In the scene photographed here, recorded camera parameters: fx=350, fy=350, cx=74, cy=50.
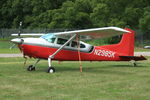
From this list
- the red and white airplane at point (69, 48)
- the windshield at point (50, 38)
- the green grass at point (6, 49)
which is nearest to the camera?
the red and white airplane at point (69, 48)

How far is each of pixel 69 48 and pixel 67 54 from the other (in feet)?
1.01

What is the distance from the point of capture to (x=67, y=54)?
17.0m

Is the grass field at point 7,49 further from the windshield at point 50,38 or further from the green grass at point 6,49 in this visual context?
the windshield at point 50,38

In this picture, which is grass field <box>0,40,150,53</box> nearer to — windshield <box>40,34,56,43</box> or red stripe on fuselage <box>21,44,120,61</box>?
red stripe on fuselage <box>21,44,120,61</box>

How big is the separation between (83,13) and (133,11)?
9.56 metres

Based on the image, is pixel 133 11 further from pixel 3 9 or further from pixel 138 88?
pixel 138 88

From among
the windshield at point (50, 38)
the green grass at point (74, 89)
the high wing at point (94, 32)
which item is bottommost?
the green grass at point (74, 89)

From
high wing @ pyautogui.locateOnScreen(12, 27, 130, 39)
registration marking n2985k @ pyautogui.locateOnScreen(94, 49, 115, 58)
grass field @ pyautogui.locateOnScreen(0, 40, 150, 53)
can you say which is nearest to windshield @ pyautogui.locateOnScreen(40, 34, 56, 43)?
high wing @ pyautogui.locateOnScreen(12, 27, 130, 39)

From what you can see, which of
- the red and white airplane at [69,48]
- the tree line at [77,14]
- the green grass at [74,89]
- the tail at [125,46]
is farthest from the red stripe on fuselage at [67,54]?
the tree line at [77,14]

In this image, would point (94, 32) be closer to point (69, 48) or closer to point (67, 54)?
point (69, 48)

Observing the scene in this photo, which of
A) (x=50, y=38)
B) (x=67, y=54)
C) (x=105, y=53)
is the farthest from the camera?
(x=105, y=53)

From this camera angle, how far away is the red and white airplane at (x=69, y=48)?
51.6ft

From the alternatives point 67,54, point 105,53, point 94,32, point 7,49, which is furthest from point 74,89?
point 7,49

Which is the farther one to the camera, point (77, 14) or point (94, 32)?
point (77, 14)
